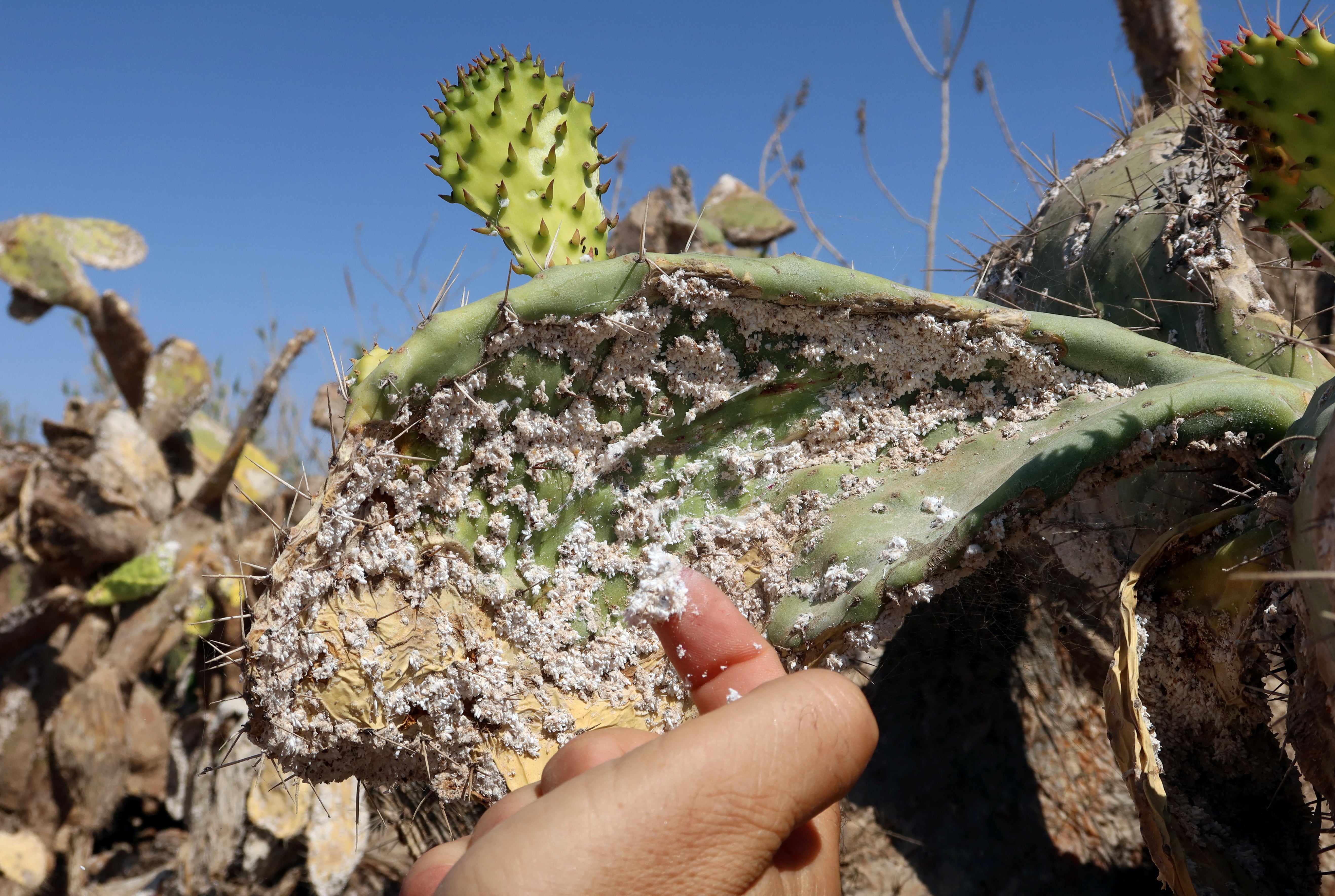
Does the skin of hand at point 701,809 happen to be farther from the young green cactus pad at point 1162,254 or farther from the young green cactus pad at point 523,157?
the young green cactus pad at point 1162,254

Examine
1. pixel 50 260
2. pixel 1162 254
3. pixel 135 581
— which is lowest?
pixel 1162 254

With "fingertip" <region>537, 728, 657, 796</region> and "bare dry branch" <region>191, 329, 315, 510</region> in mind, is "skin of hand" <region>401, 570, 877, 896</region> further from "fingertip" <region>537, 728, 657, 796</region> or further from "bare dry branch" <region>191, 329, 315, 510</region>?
"bare dry branch" <region>191, 329, 315, 510</region>

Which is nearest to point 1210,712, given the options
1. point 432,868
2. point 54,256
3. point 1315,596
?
point 1315,596

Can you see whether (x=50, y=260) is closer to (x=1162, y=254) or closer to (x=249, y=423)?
(x=249, y=423)

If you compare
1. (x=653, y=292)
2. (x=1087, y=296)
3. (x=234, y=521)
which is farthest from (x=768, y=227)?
(x=653, y=292)

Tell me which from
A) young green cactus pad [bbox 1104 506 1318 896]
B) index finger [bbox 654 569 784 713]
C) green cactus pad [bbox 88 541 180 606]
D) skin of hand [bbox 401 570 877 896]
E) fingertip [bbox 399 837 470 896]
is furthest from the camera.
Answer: green cactus pad [bbox 88 541 180 606]

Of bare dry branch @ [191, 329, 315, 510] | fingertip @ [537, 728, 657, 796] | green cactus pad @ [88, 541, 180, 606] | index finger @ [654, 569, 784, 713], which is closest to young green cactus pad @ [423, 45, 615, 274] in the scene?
index finger @ [654, 569, 784, 713]

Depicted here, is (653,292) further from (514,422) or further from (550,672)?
(550,672)
